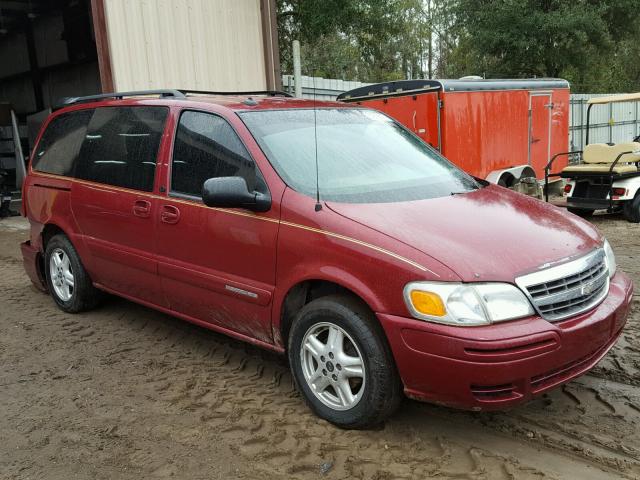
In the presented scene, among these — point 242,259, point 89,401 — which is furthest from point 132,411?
point 242,259

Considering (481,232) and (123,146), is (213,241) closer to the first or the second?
(123,146)

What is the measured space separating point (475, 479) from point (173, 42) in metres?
8.69

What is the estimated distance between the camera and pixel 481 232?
10.3 ft

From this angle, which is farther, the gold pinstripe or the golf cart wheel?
the golf cart wheel

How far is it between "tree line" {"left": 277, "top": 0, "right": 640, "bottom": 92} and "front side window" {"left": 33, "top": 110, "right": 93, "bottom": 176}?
11.4 m

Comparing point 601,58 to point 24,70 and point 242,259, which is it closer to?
point 24,70

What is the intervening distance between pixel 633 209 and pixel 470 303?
25.6 feet

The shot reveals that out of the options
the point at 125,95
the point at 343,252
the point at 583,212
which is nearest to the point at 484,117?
the point at 583,212

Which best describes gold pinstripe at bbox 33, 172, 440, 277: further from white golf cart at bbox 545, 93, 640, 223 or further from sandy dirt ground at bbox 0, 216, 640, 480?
white golf cart at bbox 545, 93, 640, 223

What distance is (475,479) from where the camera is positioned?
2.82 meters

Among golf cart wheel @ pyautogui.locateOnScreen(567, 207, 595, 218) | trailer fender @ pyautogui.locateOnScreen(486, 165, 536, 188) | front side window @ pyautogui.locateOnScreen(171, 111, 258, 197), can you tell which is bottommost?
golf cart wheel @ pyautogui.locateOnScreen(567, 207, 595, 218)

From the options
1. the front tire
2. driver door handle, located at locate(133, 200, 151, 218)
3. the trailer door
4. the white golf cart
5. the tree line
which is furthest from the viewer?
the tree line

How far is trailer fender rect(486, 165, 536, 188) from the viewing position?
11.1m

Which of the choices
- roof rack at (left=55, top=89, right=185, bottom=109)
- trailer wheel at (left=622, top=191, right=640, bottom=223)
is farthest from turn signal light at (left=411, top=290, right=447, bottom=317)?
Answer: trailer wheel at (left=622, top=191, right=640, bottom=223)
